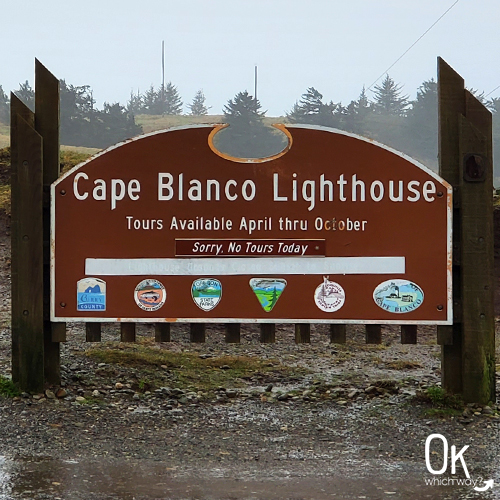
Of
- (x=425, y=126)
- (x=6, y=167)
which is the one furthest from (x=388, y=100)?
(x=6, y=167)

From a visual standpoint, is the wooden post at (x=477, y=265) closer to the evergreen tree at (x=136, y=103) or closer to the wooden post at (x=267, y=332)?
the wooden post at (x=267, y=332)

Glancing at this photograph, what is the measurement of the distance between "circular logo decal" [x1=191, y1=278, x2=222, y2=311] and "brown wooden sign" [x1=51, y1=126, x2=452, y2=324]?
0.03 feet

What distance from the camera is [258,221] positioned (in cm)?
695

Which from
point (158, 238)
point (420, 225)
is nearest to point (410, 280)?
point (420, 225)

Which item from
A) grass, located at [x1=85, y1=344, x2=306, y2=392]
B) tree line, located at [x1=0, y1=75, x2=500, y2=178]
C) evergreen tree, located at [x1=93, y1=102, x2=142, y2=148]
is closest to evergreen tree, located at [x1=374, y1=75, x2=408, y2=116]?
tree line, located at [x1=0, y1=75, x2=500, y2=178]

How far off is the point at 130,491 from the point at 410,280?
354cm

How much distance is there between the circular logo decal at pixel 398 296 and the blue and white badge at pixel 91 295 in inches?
103

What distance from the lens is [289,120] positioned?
91812mm

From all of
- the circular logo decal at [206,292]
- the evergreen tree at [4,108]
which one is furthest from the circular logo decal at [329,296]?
the evergreen tree at [4,108]

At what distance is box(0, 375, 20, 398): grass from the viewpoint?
22.5ft

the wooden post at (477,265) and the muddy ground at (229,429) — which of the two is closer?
the muddy ground at (229,429)

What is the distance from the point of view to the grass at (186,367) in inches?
310

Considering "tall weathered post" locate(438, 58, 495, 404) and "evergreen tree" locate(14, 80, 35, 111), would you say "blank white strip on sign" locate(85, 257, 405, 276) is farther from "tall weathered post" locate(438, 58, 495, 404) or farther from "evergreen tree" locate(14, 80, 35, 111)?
"evergreen tree" locate(14, 80, 35, 111)

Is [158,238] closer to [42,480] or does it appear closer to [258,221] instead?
[258,221]
